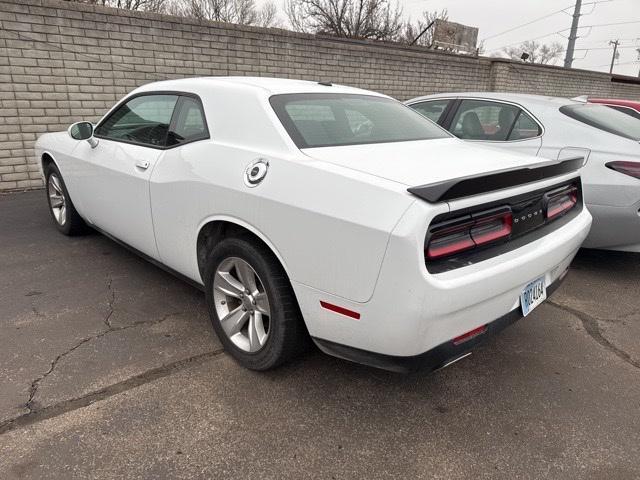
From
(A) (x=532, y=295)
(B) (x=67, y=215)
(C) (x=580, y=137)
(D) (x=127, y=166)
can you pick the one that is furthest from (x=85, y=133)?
(C) (x=580, y=137)

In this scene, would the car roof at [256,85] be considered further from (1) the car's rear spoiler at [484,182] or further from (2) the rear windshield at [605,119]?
(2) the rear windshield at [605,119]

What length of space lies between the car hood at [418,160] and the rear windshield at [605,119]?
218cm

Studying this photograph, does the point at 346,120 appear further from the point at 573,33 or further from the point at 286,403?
the point at 573,33

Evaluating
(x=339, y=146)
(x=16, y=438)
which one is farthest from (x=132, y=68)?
(x=16, y=438)

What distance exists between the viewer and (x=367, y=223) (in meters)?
1.85

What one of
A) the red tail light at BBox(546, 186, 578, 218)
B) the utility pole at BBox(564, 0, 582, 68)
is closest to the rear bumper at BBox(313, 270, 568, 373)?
the red tail light at BBox(546, 186, 578, 218)

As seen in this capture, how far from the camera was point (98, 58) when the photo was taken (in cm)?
703

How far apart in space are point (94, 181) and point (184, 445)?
8.08 ft

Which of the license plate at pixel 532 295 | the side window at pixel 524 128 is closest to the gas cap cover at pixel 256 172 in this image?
the license plate at pixel 532 295

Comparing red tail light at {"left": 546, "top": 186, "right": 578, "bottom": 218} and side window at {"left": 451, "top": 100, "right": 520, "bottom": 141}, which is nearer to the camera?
red tail light at {"left": 546, "top": 186, "right": 578, "bottom": 218}

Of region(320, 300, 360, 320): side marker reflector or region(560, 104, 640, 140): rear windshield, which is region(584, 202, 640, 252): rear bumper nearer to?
region(560, 104, 640, 140): rear windshield

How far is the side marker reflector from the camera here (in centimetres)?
198

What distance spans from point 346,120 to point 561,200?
52.9 inches

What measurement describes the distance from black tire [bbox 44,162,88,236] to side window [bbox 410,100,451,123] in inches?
144
